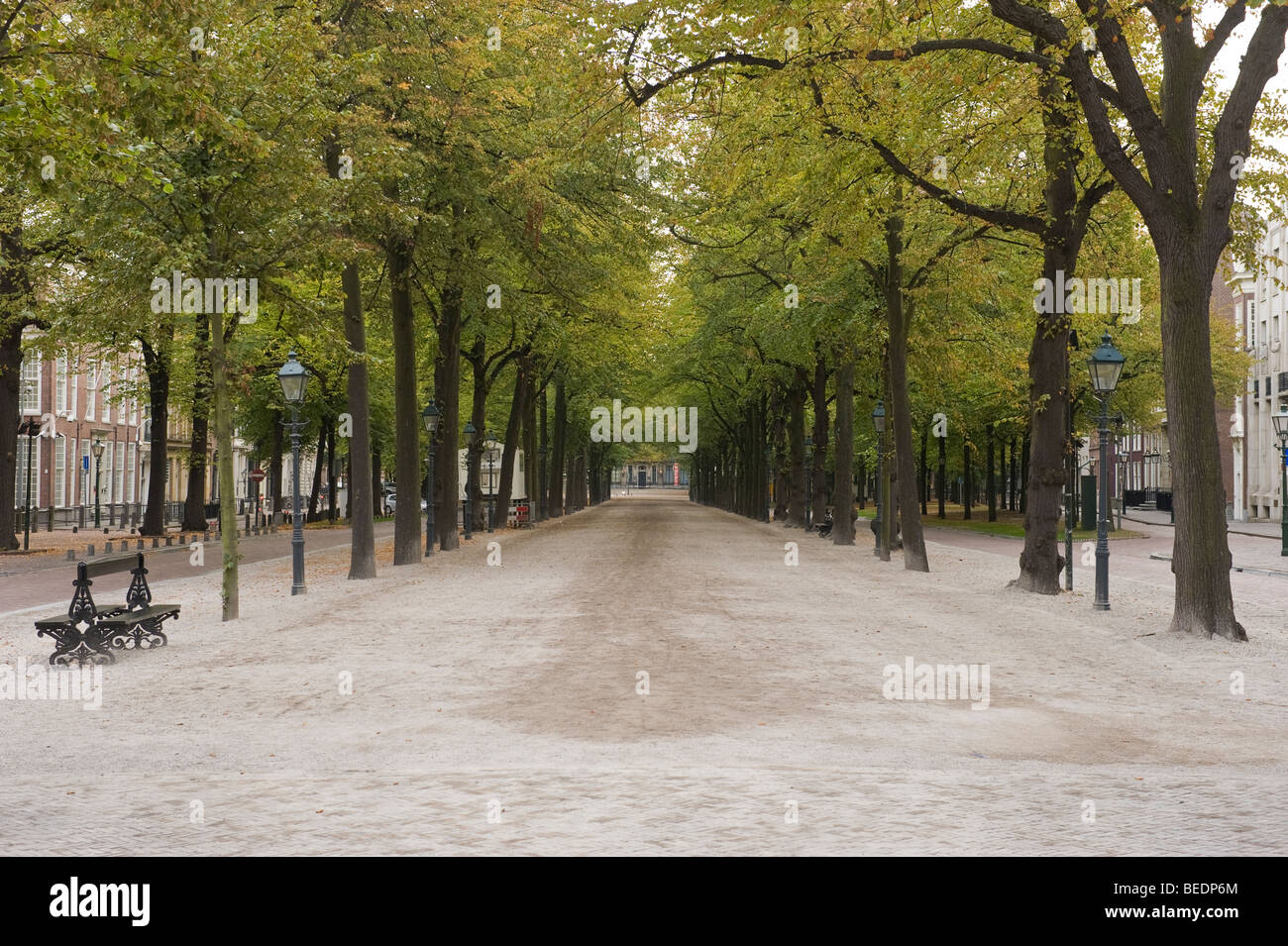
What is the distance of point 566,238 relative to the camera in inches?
1113

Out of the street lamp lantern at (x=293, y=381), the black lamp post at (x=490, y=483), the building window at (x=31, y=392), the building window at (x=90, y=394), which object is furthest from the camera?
the building window at (x=90, y=394)

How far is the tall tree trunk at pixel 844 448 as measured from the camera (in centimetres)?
3497

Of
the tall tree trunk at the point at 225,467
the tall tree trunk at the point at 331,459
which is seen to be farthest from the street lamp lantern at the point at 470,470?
the tall tree trunk at the point at 225,467

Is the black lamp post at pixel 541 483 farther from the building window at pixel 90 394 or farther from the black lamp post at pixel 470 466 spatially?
the building window at pixel 90 394

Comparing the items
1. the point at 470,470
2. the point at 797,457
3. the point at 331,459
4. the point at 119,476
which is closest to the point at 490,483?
the point at 331,459

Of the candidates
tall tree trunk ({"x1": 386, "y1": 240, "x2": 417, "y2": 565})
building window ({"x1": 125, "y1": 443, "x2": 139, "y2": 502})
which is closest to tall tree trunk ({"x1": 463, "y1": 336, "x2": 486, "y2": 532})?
tall tree trunk ({"x1": 386, "y1": 240, "x2": 417, "y2": 565})

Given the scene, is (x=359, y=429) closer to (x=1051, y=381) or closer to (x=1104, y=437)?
(x=1051, y=381)

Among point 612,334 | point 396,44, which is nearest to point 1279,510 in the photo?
point 612,334

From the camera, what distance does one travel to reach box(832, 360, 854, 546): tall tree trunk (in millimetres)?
34969

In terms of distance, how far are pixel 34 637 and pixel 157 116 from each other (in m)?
6.20

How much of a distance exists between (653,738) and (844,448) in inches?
1074

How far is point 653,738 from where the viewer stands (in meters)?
8.70

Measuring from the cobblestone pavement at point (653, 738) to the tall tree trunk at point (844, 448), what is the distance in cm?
1711

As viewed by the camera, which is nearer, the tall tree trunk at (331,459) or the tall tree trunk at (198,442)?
the tall tree trunk at (198,442)
